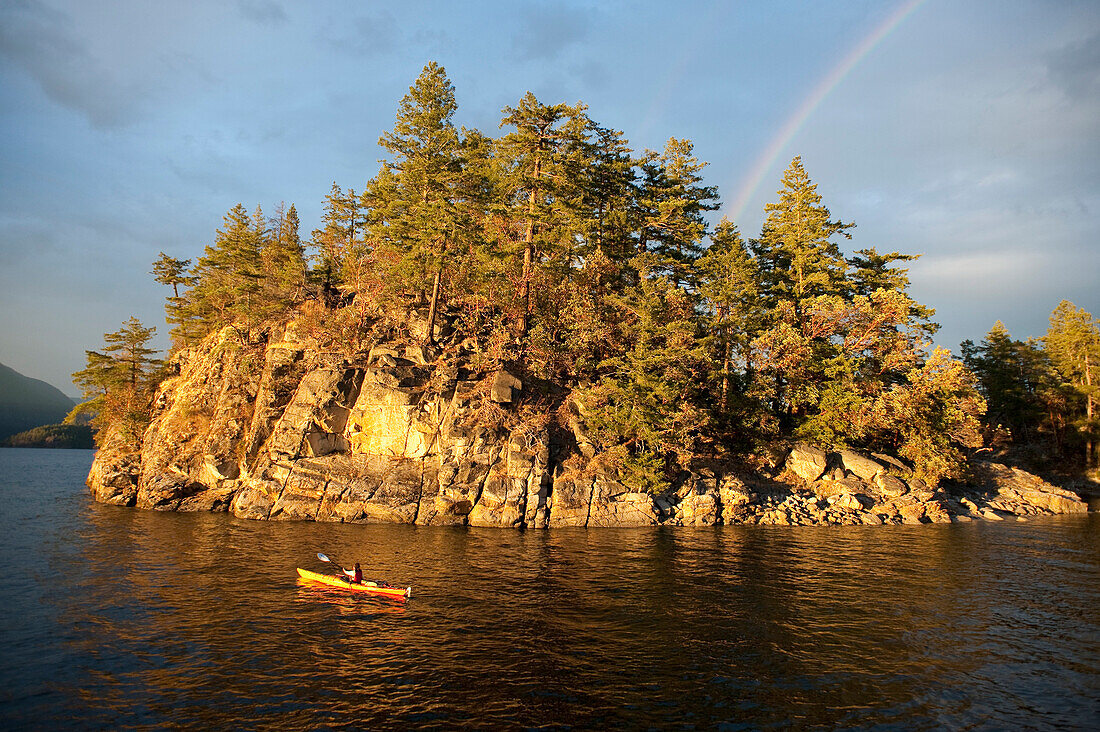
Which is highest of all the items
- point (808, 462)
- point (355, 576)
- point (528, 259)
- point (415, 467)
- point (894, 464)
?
point (528, 259)

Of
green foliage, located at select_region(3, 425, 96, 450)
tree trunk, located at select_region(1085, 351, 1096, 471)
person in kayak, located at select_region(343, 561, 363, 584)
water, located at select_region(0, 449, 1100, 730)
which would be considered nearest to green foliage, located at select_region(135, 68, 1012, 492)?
water, located at select_region(0, 449, 1100, 730)

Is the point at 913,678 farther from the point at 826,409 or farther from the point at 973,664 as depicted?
the point at 826,409

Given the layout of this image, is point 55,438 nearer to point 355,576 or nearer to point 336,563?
point 336,563

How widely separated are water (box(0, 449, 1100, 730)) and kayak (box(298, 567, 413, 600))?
1.35ft

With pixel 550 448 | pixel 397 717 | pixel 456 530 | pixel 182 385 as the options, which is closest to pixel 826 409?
pixel 550 448

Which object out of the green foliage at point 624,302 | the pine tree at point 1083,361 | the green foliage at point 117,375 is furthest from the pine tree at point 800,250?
the green foliage at point 117,375

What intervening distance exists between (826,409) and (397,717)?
43990mm

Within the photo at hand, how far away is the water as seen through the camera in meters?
12.4

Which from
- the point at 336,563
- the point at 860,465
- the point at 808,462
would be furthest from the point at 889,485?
the point at 336,563

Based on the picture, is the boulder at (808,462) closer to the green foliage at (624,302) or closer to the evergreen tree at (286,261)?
the green foliage at (624,302)

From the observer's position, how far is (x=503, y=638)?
16.6 metres

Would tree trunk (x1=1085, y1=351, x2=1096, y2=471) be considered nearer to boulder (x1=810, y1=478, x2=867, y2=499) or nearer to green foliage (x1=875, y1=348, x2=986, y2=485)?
green foliage (x1=875, y1=348, x2=986, y2=485)

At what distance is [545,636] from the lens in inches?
662

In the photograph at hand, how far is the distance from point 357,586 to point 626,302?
28.2 meters
